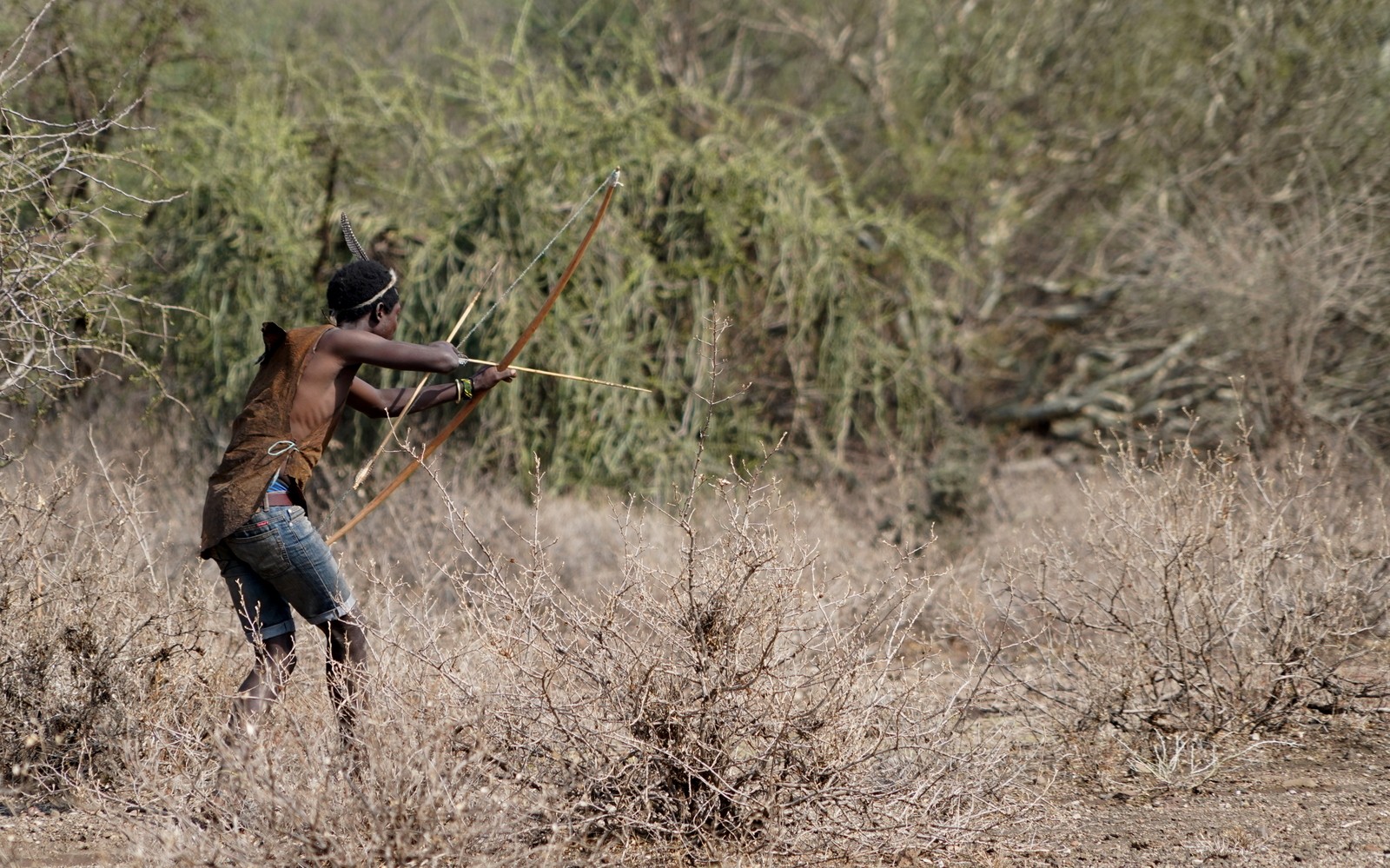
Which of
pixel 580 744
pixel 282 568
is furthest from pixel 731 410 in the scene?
pixel 580 744

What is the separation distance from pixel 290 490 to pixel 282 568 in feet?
0.82

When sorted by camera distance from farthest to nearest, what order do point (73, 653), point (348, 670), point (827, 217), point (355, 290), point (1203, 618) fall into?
point (827, 217), point (1203, 618), point (73, 653), point (355, 290), point (348, 670)

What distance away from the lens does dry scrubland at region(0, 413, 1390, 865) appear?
3.59m

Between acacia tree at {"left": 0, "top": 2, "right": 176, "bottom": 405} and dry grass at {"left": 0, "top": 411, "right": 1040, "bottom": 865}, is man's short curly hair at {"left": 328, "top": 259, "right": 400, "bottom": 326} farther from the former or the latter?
acacia tree at {"left": 0, "top": 2, "right": 176, "bottom": 405}

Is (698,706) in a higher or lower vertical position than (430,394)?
lower

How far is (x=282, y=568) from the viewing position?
4113 millimetres

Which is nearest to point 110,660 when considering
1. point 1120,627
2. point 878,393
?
point 1120,627

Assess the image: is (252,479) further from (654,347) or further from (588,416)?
(654,347)

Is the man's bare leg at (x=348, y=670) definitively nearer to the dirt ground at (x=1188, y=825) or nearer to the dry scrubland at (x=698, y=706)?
the dry scrubland at (x=698, y=706)

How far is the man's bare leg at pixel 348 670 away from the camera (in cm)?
375

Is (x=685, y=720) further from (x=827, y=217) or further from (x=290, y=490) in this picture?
→ (x=827, y=217)

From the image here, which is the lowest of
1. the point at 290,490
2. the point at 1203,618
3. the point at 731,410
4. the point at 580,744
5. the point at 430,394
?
the point at 731,410

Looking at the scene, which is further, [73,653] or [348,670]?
[73,653]

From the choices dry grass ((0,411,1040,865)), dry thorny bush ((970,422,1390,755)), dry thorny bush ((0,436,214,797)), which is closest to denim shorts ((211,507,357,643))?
dry grass ((0,411,1040,865))
